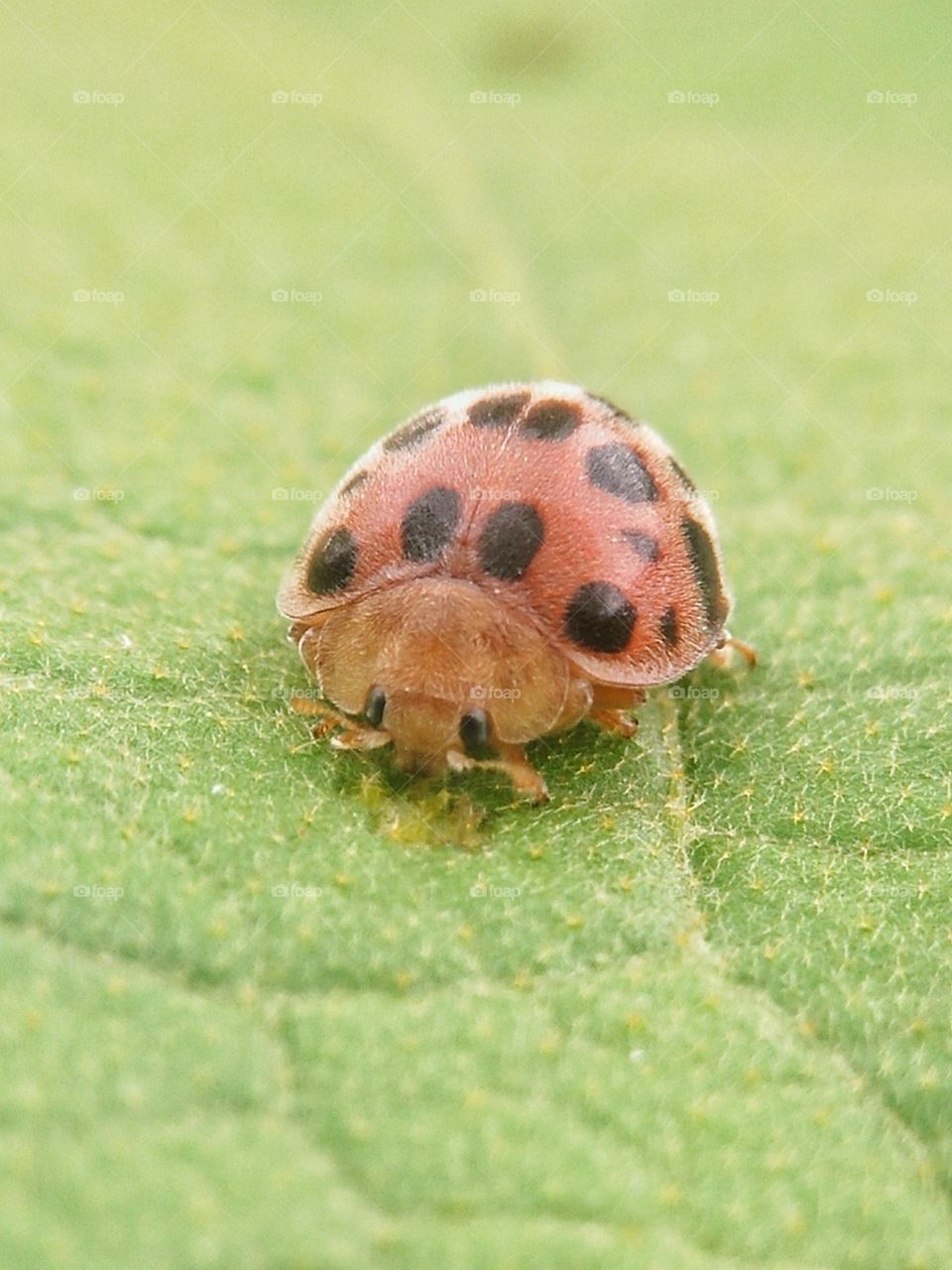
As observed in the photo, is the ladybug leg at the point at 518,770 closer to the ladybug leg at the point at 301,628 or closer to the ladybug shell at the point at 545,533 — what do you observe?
the ladybug shell at the point at 545,533

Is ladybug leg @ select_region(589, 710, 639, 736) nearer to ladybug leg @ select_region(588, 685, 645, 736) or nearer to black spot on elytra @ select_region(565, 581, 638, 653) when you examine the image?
ladybug leg @ select_region(588, 685, 645, 736)

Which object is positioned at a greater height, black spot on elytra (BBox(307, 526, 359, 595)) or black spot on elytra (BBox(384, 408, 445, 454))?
black spot on elytra (BBox(384, 408, 445, 454))

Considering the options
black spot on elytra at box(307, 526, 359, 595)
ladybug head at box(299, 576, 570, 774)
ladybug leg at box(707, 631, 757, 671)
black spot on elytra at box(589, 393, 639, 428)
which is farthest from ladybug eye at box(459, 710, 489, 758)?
black spot on elytra at box(589, 393, 639, 428)

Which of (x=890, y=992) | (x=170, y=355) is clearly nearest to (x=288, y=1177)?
(x=890, y=992)

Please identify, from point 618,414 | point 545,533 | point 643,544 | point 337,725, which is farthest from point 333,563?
point 618,414

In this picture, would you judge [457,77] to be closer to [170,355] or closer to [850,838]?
[170,355]
